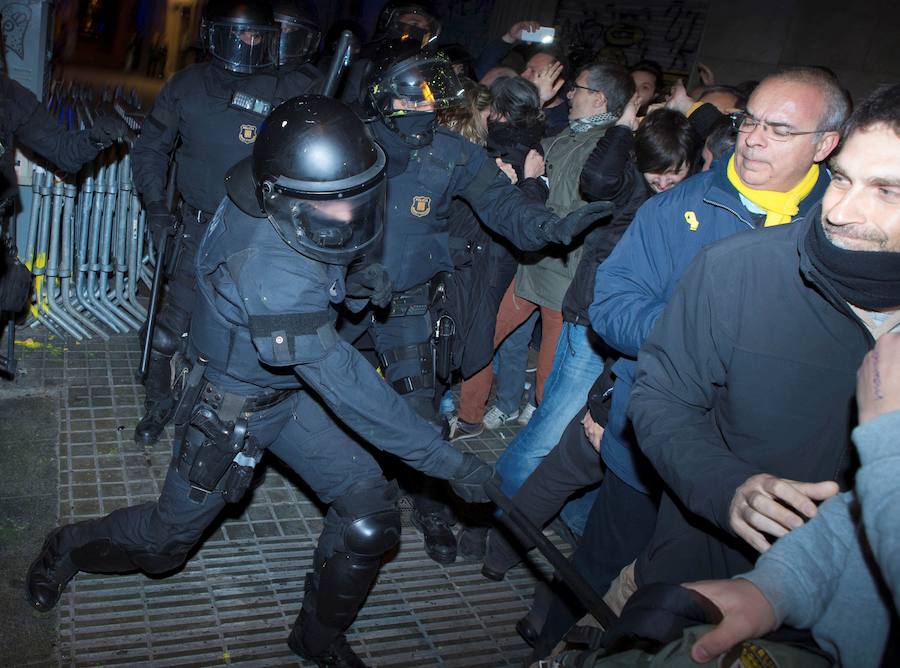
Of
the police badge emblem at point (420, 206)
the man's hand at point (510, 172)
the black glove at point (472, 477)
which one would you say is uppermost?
the man's hand at point (510, 172)

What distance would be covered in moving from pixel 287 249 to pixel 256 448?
0.79m

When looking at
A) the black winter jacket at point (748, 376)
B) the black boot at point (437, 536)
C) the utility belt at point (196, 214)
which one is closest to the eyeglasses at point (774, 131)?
the black winter jacket at point (748, 376)

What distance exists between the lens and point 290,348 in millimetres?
2688

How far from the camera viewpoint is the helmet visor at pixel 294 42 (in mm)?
4871

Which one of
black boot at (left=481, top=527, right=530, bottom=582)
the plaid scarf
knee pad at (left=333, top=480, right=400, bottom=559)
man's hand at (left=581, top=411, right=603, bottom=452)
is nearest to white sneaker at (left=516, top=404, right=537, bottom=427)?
black boot at (left=481, top=527, right=530, bottom=582)

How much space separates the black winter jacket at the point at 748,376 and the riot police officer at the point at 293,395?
0.99 meters

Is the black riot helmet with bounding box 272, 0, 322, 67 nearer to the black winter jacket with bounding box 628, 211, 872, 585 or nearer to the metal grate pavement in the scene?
the metal grate pavement

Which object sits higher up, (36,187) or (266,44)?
(266,44)

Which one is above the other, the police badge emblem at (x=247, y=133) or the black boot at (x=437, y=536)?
the police badge emblem at (x=247, y=133)

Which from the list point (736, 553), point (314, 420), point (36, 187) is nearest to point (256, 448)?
point (314, 420)

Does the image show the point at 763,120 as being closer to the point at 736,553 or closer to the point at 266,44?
the point at 736,553

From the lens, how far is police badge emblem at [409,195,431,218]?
156 inches

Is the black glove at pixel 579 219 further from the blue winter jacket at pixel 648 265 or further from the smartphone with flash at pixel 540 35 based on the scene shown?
the smartphone with flash at pixel 540 35

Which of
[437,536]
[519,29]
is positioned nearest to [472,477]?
[437,536]
